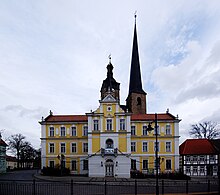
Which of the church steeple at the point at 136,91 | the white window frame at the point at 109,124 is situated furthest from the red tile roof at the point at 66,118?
the church steeple at the point at 136,91

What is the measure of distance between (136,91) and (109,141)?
Result: 18785 millimetres

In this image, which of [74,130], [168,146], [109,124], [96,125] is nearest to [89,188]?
[96,125]

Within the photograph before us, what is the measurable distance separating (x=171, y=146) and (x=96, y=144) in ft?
36.4

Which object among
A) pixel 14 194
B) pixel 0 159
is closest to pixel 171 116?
pixel 14 194

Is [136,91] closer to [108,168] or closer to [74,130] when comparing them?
[74,130]

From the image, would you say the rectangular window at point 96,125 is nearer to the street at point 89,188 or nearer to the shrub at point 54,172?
the shrub at point 54,172

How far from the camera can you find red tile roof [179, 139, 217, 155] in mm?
45031

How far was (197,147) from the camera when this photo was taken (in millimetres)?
45938

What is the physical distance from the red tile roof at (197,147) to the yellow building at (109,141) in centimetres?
568

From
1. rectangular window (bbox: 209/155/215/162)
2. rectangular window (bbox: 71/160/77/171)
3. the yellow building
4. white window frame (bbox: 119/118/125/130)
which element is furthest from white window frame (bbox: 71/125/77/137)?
rectangular window (bbox: 209/155/215/162)

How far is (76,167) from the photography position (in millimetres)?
41594

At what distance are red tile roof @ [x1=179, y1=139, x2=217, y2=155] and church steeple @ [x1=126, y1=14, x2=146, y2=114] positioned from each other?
11.4m

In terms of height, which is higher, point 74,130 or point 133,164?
point 74,130

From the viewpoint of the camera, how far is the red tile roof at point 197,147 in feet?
148
